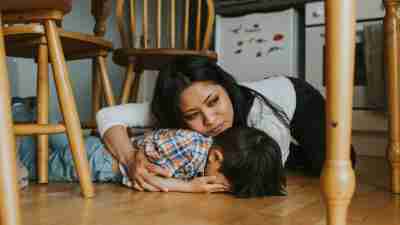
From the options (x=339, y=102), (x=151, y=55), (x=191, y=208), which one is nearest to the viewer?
(x=339, y=102)

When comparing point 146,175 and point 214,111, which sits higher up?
point 214,111

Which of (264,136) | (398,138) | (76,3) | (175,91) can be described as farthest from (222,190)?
(76,3)

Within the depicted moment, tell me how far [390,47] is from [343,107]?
0.58 meters

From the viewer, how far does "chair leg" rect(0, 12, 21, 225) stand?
65cm

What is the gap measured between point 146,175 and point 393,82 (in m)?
0.66

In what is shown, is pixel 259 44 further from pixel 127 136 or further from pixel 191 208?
pixel 191 208

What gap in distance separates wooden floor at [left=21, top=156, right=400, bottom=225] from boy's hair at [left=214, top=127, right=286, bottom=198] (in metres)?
0.04

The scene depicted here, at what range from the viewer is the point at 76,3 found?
2.80m

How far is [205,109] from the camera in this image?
128cm

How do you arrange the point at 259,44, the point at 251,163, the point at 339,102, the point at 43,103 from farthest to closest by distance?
the point at 259,44 < the point at 43,103 < the point at 251,163 < the point at 339,102

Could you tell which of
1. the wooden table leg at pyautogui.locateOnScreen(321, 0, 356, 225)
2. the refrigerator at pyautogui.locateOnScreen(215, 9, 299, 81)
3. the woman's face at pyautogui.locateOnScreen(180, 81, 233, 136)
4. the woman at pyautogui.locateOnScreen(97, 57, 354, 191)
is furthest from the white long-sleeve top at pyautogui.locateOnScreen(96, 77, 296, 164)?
the refrigerator at pyautogui.locateOnScreen(215, 9, 299, 81)

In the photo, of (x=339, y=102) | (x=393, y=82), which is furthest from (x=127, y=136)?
(x=339, y=102)

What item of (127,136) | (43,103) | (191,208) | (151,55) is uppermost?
(151,55)

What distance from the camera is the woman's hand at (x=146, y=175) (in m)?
1.25
